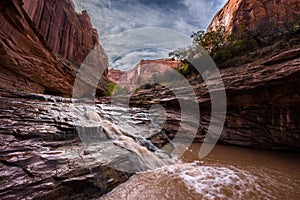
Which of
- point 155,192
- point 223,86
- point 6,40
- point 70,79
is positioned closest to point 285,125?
point 223,86

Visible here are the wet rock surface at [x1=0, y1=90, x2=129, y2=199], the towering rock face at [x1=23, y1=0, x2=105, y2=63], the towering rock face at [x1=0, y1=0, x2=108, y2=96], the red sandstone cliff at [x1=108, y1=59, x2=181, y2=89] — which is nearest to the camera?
the wet rock surface at [x1=0, y1=90, x2=129, y2=199]

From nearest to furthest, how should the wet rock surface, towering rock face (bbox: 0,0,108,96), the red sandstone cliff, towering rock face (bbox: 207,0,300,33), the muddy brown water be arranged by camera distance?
1. the wet rock surface
2. the muddy brown water
3. towering rock face (bbox: 0,0,108,96)
4. towering rock face (bbox: 207,0,300,33)
5. the red sandstone cliff

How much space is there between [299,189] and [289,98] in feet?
13.0

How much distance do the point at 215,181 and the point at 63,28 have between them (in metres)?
28.1

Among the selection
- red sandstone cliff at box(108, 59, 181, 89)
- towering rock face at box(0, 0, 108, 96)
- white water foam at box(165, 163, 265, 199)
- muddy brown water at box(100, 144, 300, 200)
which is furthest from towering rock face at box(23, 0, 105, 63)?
white water foam at box(165, 163, 265, 199)

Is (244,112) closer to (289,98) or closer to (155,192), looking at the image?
(289,98)

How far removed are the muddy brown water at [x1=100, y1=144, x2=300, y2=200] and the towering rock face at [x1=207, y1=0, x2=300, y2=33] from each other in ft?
47.5

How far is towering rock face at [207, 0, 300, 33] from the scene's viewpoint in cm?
1528

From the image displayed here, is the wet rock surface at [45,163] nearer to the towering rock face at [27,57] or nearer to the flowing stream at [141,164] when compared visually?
the flowing stream at [141,164]

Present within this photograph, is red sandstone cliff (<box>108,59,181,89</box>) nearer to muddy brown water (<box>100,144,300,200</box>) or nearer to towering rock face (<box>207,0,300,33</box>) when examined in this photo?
towering rock face (<box>207,0,300,33</box>)

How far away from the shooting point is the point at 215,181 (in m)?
3.01

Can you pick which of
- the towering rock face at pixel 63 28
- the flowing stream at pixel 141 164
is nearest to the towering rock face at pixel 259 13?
the flowing stream at pixel 141 164

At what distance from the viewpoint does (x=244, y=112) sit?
6.66 metres

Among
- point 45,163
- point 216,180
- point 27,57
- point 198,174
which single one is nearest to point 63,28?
point 27,57
